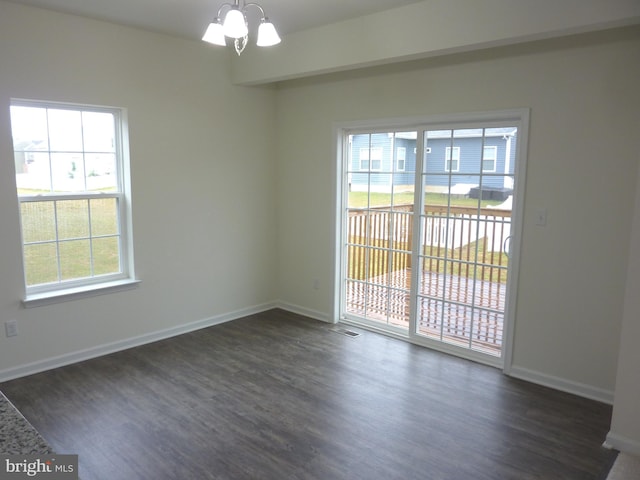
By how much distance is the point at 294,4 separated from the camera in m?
3.38

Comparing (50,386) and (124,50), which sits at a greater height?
(124,50)

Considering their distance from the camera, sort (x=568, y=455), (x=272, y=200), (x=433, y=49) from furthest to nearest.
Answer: (x=272, y=200), (x=433, y=49), (x=568, y=455)

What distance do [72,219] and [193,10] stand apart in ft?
6.32

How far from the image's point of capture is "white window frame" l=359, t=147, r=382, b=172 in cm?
451

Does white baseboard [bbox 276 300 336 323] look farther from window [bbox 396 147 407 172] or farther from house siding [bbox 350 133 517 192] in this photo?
window [bbox 396 147 407 172]

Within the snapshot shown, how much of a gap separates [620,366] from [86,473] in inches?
118

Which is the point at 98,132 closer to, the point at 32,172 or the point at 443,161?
the point at 32,172

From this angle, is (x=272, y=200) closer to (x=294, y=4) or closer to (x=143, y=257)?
(x=143, y=257)

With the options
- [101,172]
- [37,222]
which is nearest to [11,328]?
[37,222]

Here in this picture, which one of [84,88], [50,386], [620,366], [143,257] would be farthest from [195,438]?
[84,88]

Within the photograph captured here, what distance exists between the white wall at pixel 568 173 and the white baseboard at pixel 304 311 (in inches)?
78.4

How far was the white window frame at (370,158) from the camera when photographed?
4.51 m

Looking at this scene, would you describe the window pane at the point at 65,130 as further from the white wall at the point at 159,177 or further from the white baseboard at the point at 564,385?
the white baseboard at the point at 564,385

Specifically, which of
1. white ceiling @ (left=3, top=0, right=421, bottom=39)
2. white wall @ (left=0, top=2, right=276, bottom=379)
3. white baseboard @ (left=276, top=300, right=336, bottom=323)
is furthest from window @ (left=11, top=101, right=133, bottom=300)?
white baseboard @ (left=276, top=300, right=336, bottom=323)
